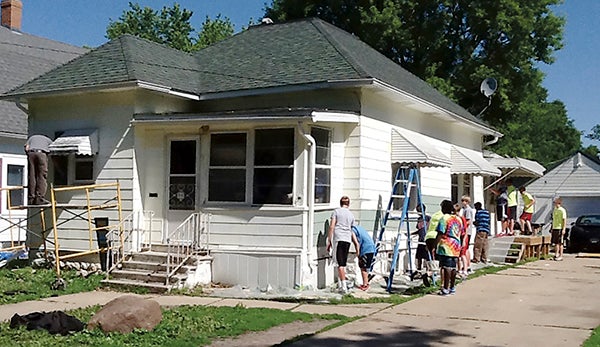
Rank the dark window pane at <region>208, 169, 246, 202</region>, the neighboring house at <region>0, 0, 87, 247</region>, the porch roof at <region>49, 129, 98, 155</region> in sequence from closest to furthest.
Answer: the dark window pane at <region>208, 169, 246, 202</region>, the porch roof at <region>49, 129, 98, 155</region>, the neighboring house at <region>0, 0, 87, 247</region>

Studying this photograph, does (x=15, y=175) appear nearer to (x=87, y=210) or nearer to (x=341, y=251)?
(x=87, y=210)

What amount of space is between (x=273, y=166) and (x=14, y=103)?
37.4 feet

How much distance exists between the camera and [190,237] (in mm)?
13758

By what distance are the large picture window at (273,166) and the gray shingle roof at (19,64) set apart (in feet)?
31.6

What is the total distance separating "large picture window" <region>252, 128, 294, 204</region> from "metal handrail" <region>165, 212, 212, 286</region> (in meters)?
1.14

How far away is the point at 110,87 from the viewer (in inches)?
556

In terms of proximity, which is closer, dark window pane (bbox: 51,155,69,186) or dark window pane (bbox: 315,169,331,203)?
dark window pane (bbox: 315,169,331,203)

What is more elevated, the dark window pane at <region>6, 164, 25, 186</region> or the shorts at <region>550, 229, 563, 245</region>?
the dark window pane at <region>6, 164, 25, 186</region>

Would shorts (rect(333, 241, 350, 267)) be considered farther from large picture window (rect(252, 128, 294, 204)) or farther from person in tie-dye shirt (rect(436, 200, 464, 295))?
person in tie-dye shirt (rect(436, 200, 464, 295))

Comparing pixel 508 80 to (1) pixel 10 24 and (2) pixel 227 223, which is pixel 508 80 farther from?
(1) pixel 10 24

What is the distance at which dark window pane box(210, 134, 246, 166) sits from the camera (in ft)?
45.1

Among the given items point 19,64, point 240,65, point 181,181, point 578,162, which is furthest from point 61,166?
point 578,162

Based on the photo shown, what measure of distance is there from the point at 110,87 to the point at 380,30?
18.9m

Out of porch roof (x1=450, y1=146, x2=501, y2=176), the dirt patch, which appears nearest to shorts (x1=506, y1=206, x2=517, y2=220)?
porch roof (x1=450, y1=146, x2=501, y2=176)
